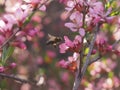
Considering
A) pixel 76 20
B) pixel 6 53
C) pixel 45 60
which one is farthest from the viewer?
pixel 45 60

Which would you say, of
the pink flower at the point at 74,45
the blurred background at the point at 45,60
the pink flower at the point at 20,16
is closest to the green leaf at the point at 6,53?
the pink flower at the point at 20,16

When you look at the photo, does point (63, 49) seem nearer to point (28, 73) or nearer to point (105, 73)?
point (105, 73)

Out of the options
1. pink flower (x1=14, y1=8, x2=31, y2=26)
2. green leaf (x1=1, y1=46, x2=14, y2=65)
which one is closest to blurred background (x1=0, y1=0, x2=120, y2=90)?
green leaf (x1=1, y1=46, x2=14, y2=65)

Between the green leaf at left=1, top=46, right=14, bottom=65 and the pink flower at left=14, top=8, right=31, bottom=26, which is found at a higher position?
the pink flower at left=14, top=8, right=31, bottom=26

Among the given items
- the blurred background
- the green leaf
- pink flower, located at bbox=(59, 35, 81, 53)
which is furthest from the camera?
the blurred background

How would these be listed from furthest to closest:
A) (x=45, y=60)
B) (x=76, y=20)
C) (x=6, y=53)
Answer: (x=45, y=60) < (x=6, y=53) < (x=76, y=20)

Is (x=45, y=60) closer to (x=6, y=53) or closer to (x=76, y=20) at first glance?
(x=6, y=53)

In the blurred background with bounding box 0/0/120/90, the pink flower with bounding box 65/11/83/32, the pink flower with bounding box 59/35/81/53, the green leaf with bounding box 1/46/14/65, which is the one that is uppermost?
the pink flower with bounding box 65/11/83/32

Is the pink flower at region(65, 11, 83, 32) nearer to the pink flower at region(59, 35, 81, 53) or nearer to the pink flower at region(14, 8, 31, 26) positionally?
the pink flower at region(59, 35, 81, 53)

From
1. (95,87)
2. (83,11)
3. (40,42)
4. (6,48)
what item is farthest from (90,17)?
(40,42)

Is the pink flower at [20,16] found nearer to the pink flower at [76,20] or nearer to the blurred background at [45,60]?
the pink flower at [76,20]

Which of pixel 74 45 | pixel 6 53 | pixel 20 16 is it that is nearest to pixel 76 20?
pixel 74 45
